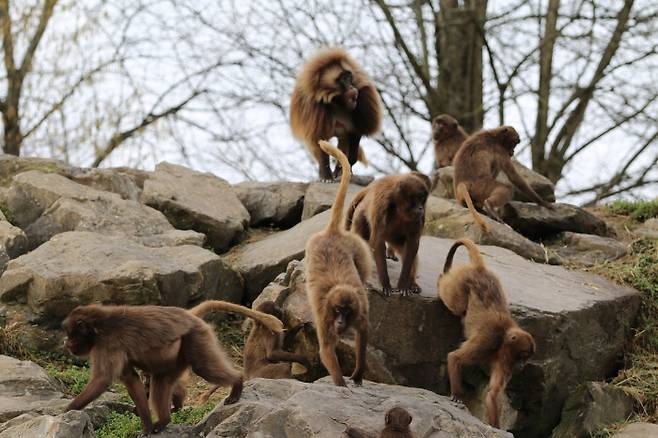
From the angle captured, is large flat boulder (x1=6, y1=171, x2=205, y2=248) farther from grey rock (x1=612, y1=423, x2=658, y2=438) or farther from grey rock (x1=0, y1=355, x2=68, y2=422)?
grey rock (x1=612, y1=423, x2=658, y2=438)

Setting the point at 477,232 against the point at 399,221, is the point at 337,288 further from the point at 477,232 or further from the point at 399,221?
the point at 477,232

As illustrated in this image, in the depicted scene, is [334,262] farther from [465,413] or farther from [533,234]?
[533,234]

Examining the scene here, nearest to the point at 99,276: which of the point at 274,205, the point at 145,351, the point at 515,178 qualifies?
the point at 145,351

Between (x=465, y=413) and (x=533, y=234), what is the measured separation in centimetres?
449

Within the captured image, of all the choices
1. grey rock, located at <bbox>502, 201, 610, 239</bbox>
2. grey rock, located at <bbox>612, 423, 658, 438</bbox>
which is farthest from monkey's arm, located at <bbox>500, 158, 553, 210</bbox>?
grey rock, located at <bbox>612, 423, 658, 438</bbox>

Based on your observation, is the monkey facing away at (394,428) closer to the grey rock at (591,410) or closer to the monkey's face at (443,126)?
the grey rock at (591,410)

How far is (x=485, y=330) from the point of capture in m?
7.09

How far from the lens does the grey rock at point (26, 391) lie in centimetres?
636

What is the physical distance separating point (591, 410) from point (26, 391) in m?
4.29

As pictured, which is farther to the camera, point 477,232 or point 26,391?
point 477,232

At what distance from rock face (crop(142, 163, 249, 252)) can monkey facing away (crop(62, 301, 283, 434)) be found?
4.00 m

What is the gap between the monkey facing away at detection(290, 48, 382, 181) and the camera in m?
11.4

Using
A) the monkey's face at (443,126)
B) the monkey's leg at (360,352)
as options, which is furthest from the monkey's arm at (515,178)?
the monkey's leg at (360,352)

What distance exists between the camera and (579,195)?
16.8 metres
